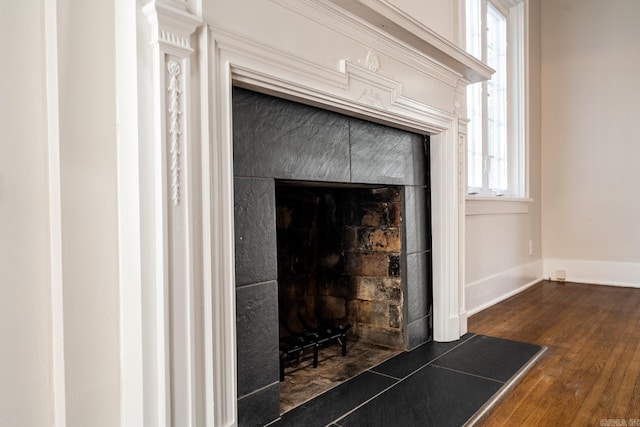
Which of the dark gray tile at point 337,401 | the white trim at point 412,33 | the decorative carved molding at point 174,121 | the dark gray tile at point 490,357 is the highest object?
the white trim at point 412,33

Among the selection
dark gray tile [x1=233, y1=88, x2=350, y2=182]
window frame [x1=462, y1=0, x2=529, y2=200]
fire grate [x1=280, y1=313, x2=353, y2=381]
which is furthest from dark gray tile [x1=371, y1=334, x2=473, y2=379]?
window frame [x1=462, y1=0, x2=529, y2=200]

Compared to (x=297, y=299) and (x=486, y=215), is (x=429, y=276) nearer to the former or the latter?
(x=297, y=299)

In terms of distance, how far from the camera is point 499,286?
3.56 m

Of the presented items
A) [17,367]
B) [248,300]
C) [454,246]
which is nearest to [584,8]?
[454,246]

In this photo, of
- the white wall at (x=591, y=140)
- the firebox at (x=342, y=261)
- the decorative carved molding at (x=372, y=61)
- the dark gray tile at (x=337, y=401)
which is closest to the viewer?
the dark gray tile at (x=337, y=401)

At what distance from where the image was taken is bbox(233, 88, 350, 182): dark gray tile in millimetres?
1413

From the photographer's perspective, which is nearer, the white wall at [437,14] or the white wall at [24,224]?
the white wall at [24,224]

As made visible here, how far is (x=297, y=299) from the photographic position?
2.33 meters

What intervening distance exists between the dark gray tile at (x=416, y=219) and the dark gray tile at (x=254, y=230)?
102 centimetres

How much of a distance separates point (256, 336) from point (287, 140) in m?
0.73

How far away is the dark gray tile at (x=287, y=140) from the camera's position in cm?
141

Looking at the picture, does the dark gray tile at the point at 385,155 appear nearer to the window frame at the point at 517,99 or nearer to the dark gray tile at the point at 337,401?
the dark gray tile at the point at 337,401

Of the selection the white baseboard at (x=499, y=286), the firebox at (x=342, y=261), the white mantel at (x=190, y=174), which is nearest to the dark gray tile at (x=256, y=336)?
the white mantel at (x=190, y=174)

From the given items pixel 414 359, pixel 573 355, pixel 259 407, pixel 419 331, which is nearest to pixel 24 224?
pixel 259 407
